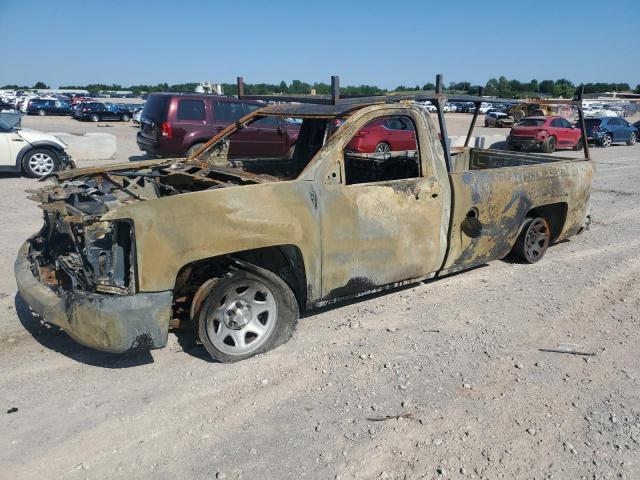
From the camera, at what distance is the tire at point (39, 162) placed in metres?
10.9

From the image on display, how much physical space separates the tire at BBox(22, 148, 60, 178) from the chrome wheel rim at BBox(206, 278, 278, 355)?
30.3 feet

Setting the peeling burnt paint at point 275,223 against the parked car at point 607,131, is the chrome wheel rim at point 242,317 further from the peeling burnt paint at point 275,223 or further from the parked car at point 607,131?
the parked car at point 607,131

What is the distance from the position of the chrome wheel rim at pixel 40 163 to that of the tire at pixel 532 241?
32.2 feet

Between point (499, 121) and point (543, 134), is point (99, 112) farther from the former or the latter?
point (499, 121)

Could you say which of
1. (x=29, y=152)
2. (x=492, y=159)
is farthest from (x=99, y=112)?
(x=492, y=159)

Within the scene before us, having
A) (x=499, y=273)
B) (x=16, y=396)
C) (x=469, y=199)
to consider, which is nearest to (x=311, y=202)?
(x=469, y=199)

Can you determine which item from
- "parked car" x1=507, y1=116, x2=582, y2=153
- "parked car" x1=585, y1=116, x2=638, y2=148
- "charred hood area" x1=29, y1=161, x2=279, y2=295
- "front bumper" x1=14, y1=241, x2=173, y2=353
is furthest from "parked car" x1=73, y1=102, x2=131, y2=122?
"front bumper" x1=14, y1=241, x2=173, y2=353

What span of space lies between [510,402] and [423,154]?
2.15 metres

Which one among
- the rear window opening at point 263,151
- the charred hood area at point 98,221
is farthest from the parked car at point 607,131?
the charred hood area at point 98,221

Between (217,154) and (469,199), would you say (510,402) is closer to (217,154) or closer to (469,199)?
(469,199)

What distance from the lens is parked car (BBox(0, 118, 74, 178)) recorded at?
10633 millimetres

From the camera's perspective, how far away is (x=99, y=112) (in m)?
34.6

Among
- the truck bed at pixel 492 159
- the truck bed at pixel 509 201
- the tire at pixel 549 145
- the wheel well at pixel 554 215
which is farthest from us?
the tire at pixel 549 145

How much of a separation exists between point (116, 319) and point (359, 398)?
1.60 meters
